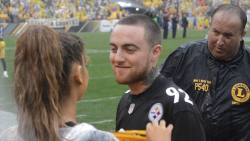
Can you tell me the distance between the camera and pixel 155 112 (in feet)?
9.61

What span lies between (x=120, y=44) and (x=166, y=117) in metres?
0.44

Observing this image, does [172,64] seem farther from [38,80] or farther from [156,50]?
[38,80]

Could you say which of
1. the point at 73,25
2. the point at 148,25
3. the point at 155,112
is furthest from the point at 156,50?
the point at 73,25

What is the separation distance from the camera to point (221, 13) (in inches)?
158

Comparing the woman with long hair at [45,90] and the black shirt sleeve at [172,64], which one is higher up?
the woman with long hair at [45,90]

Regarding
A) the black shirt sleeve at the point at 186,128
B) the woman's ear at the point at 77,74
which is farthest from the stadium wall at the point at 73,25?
the woman's ear at the point at 77,74

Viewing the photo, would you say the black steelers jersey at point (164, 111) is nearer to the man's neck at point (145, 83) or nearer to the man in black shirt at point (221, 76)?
the man's neck at point (145, 83)

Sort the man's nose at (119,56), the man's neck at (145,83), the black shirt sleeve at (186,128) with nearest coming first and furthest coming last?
the black shirt sleeve at (186,128) < the man's nose at (119,56) < the man's neck at (145,83)

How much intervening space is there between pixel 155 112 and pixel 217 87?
3.99 ft

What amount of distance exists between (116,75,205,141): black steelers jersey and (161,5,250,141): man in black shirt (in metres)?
0.95

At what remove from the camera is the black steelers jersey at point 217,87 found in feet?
13.0

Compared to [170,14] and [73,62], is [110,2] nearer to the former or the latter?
Result: [170,14]

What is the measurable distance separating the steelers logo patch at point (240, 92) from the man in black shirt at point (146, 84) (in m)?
1.10

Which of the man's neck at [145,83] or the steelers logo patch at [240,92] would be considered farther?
the steelers logo patch at [240,92]
